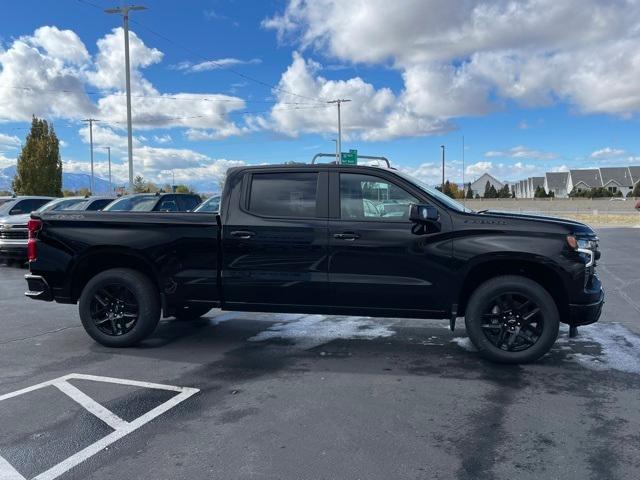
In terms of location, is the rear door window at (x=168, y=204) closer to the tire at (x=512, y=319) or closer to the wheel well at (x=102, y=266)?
the wheel well at (x=102, y=266)

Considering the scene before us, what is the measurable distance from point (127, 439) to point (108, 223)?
9.35ft

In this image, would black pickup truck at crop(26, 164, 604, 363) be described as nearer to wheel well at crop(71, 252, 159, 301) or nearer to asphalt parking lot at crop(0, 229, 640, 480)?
wheel well at crop(71, 252, 159, 301)

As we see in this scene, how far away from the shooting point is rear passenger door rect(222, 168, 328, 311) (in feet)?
18.2

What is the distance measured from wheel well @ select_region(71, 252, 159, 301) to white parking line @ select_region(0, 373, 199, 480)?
1.34 m

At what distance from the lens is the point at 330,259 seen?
550 centimetres

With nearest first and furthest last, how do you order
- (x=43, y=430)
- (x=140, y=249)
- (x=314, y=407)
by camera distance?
(x=43, y=430), (x=314, y=407), (x=140, y=249)

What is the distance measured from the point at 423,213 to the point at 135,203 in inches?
381

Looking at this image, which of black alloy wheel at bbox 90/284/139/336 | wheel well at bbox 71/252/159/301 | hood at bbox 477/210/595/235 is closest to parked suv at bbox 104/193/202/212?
wheel well at bbox 71/252/159/301

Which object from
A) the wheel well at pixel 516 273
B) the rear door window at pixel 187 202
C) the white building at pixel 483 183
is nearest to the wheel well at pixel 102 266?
the wheel well at pixel 516 273

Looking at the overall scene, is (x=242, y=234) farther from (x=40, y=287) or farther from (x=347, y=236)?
(x=40, y=287)

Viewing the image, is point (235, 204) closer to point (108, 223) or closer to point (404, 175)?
point (108, 223)

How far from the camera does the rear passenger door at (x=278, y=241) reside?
5543mm

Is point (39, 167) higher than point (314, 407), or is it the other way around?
point (39, 167)

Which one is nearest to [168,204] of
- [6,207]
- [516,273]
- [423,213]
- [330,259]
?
[6,207]
